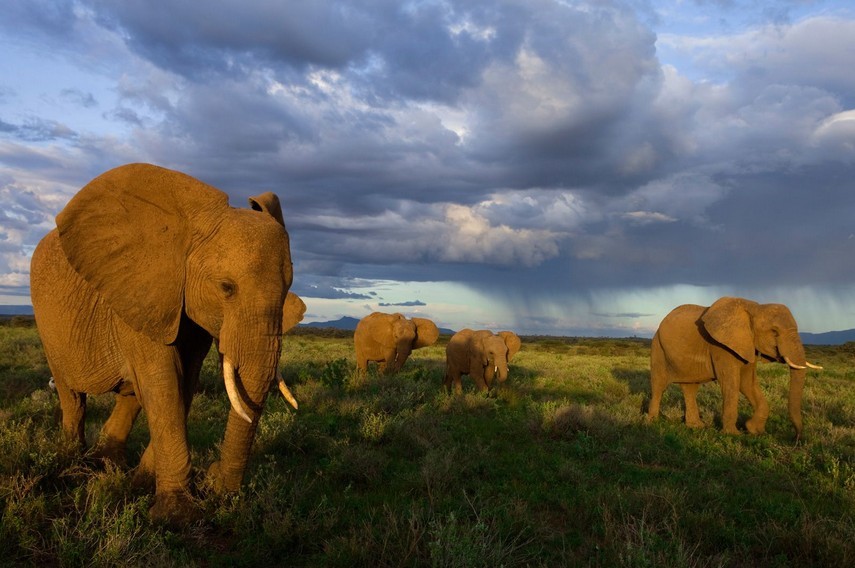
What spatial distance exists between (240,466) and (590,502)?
3.56m

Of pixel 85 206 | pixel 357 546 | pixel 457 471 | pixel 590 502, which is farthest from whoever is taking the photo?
pixel 457 471

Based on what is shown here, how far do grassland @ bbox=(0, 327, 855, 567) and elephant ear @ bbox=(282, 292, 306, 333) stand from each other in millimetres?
1345

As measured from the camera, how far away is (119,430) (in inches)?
248

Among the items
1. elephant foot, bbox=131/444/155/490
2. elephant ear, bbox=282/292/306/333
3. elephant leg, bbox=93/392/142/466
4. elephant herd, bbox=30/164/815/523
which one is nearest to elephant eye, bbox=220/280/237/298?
elephant herd, bbox=30/164/815/523

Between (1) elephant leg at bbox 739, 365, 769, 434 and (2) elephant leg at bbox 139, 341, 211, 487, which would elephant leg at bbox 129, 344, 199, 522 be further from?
(1) elephant leg at bbox 739, 365, 769, 434

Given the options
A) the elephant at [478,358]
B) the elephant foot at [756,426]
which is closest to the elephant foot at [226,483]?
the elephant foot at [756,426]

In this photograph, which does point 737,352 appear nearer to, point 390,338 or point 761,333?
point 761,333

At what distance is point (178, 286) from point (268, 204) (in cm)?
118

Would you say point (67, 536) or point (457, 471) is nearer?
point (67, 536)

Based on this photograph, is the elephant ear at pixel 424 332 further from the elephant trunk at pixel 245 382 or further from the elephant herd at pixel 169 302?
the elephant trunk at pixel 245 382

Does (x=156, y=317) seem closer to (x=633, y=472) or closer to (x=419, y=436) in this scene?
(x=419, y=436)

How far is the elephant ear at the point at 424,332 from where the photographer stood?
19969 mm

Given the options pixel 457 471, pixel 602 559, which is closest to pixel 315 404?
pixel 457 471

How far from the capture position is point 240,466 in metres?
4.81
